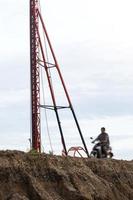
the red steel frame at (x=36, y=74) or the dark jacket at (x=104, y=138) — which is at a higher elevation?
the red steel frame at (x=36, y=74)

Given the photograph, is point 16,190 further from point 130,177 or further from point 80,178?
point 130,177

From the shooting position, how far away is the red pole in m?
36.8

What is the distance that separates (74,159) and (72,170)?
A: 1.60 metres

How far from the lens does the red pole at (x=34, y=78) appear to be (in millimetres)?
36781

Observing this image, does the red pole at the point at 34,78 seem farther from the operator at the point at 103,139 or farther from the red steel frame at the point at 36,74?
the operator at the point at 103,139

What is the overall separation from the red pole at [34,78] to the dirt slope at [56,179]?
10111mm

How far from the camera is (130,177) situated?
28281 mm

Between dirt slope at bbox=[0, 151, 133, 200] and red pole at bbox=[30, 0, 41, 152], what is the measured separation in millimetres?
10111

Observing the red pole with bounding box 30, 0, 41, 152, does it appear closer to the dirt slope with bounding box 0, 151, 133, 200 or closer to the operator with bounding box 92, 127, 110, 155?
the operator with bounding box 92, 127, 110, 155

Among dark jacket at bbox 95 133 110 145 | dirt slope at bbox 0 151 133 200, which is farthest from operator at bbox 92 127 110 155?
dirt slope at bbox 0 151 133 200

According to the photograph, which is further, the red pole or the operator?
the red pole


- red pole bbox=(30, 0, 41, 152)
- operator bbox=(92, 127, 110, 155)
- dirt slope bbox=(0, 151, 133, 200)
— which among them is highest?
red pole bbox=(30, 0, 41, 152)

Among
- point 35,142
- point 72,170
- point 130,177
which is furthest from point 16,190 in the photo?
point 35,142

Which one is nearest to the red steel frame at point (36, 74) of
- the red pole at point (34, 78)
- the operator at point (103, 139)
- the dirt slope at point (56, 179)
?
the red pole at point (34, 78)
